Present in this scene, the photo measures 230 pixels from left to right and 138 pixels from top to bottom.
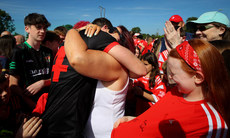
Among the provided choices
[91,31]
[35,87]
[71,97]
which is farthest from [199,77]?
[35,87]

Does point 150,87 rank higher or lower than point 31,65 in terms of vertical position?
lower

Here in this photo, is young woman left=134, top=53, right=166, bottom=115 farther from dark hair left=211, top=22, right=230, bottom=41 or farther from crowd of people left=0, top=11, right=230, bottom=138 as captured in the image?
dark hair left=211, top=22, right=230, bottom=41

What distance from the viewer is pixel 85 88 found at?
127cm

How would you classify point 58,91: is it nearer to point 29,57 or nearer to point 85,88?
point 85,88

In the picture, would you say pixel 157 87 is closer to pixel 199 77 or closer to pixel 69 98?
pixel 199 77

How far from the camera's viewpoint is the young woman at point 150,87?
2393 millimetres

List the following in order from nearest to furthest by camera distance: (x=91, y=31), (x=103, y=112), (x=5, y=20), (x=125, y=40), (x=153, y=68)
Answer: (x=91, y=31)
(x=103, y=112)
(x=125, y=40)
(x=153, y=68)
(x=5, y=20)

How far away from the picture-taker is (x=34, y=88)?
2.38 metres

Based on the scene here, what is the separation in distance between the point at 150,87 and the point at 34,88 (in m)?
2.28

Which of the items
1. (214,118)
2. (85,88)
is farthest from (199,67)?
(85,88)

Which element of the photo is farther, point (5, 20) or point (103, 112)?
point (5, 20)

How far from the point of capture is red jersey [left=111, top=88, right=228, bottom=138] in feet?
3.21

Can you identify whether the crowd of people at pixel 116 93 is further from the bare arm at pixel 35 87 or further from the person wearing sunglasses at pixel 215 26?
the person wearing sunglasses at pixel 215 26

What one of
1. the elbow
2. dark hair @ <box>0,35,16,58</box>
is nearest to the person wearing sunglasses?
the elbow
